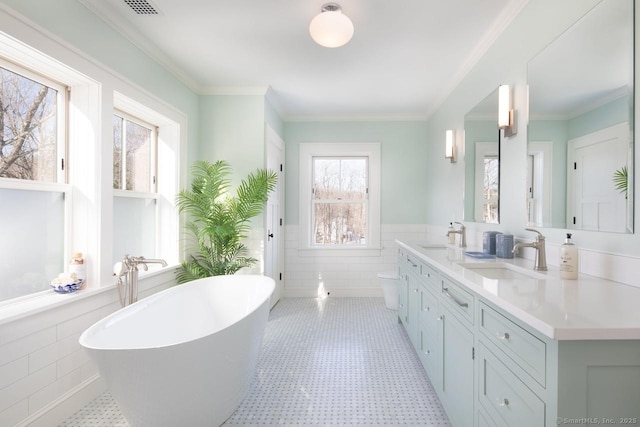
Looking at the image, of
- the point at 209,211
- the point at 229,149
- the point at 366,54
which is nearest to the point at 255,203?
the point at 209,211

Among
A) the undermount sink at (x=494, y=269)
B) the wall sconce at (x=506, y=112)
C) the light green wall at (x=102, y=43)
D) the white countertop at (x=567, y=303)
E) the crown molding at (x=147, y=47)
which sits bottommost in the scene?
the undermount sink at (x=494, y=269)

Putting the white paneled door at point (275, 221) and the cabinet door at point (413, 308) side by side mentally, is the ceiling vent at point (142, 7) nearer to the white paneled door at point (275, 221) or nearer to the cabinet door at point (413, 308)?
the white paneled door at point (275, 221)

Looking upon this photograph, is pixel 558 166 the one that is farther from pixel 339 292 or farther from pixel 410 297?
pixel 339 292

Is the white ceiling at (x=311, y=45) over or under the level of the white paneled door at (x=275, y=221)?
over

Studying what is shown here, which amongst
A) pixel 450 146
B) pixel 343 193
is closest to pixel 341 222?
pixel 343 193

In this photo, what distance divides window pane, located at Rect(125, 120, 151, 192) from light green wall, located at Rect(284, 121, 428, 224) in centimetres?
200

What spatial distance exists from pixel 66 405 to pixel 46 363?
12.7 inches

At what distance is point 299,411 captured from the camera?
1.99 meters

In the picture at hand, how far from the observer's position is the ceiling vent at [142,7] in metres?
2.14

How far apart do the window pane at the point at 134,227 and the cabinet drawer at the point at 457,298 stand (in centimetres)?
245

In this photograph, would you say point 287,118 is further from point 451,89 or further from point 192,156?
Answer: point 451,89

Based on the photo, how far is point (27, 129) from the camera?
1908mm

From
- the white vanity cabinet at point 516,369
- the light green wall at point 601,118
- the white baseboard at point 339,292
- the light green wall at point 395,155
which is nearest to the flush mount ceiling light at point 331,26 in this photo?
the light green wall at point 601,118

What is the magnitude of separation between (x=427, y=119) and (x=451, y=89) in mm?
1101
